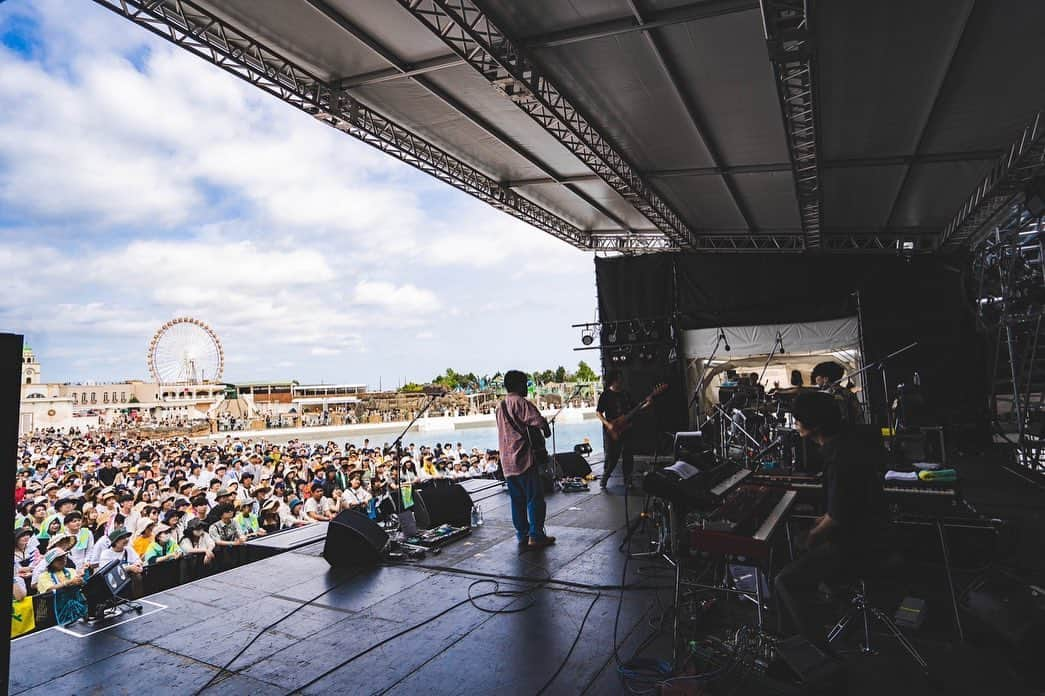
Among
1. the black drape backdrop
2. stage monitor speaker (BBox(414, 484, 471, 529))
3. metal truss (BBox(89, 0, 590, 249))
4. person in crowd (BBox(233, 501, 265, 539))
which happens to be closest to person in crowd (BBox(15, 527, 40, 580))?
person in crowd (BBox(233, 501, 265, 539))

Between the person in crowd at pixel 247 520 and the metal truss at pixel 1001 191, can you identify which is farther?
the person in crowd at pixel 247 520

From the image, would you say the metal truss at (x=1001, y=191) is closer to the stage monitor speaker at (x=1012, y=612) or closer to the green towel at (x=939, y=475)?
the green towel at (x=939, y=475)

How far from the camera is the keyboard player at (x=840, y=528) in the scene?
2330mm

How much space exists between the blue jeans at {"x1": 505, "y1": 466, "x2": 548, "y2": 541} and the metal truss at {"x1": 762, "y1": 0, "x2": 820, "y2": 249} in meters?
3.72

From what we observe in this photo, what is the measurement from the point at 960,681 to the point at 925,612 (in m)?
0.58

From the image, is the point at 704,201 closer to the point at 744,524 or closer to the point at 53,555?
the point at 744,524

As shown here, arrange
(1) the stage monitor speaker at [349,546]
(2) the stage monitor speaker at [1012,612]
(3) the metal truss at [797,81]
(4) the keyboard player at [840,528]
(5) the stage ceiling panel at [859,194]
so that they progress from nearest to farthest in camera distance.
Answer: (2) the stage monitor speaker at [1012,612], (4) the keyboard player at [840,528], (3) the metal truss at [797,81], (1) the stage monitor speaker at [349,546], (5) the stage ceiling panel at [859,194]

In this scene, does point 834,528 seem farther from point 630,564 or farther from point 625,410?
point 625,410

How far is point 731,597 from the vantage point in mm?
3211

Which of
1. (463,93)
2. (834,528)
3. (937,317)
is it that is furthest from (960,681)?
(937,317)

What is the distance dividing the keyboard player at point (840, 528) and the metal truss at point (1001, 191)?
4.86 m

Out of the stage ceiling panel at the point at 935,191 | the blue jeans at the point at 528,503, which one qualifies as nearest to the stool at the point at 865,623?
the blue jeans at the point at 528,503

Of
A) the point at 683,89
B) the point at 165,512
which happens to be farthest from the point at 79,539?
the point at 683,89

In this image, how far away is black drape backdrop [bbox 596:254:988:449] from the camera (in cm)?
923
